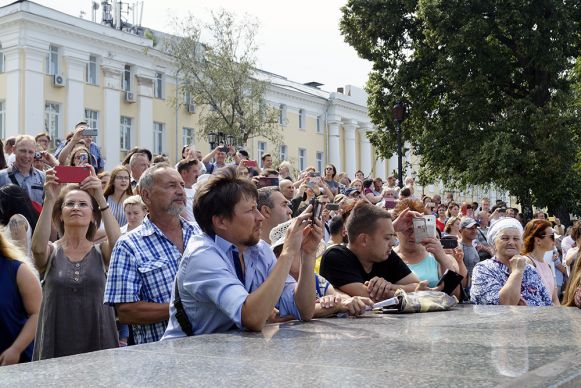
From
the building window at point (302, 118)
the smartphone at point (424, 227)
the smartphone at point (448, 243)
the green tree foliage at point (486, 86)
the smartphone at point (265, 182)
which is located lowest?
Answer: the smartphone at point (448, 243)

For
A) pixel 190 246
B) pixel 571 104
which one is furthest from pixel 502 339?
pixel 571 104

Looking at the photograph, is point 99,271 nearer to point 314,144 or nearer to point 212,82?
point 212,82

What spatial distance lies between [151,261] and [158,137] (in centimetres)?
3863

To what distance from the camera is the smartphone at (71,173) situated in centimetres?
616

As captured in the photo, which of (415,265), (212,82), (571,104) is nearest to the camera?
(415,265)

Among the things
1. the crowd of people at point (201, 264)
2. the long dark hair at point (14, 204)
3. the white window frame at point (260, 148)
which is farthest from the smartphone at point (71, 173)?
the white window frame at point (260, 148)

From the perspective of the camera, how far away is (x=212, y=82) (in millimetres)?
37500

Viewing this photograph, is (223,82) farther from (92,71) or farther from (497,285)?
(497,285)

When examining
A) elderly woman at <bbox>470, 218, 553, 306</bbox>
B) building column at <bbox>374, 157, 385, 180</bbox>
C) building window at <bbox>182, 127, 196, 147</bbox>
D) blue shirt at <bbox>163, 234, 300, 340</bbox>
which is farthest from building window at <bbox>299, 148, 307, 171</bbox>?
blue shirt at <bbox>163, 234, 300, 340</bbox>

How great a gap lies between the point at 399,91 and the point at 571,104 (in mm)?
5845

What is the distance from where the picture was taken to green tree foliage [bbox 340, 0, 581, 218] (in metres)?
25.6

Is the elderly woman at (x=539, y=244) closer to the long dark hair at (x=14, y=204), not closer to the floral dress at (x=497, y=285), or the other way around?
the floral dress at (x=497, y=285)

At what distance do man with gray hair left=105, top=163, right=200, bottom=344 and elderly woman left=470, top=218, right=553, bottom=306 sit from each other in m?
2.76

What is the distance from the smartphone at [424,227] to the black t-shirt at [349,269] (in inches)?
16.9
